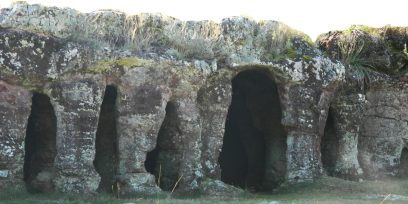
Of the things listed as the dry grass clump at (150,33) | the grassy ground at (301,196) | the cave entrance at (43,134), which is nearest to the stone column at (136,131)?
the grassy ground at (301,196)

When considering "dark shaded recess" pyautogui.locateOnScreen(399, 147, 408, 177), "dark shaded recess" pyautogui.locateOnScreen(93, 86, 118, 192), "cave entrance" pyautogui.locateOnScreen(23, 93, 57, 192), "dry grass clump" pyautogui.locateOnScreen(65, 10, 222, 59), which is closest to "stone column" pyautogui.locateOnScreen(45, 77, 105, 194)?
"dry grass clump" pyautogui.locateOnScreen(65, 10, 222, 59)

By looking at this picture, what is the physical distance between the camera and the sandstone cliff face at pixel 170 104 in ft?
33.2

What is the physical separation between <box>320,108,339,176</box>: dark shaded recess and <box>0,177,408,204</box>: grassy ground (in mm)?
1192

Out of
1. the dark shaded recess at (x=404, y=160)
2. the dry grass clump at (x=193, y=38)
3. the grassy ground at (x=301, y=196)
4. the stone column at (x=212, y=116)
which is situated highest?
the dry grass clump at (x=193, y=38)

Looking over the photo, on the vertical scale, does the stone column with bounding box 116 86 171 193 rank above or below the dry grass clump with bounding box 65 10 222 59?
below

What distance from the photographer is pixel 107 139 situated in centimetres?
1309

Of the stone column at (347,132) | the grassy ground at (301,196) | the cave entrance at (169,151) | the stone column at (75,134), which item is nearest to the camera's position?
the grassy ground at (301,196)

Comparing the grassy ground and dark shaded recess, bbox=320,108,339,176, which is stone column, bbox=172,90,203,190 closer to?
the grassy ground

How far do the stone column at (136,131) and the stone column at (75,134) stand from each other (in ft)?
1.97

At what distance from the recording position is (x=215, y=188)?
1138 centimetres

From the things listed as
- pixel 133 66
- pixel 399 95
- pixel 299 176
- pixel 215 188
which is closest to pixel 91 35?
pixel 133 66

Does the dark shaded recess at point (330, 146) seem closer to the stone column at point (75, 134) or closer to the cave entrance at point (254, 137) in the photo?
the cave entrance at point (254, 137)

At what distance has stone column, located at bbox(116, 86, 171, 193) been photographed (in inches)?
423

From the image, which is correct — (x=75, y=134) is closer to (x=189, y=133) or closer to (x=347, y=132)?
(x=189, y=133)
